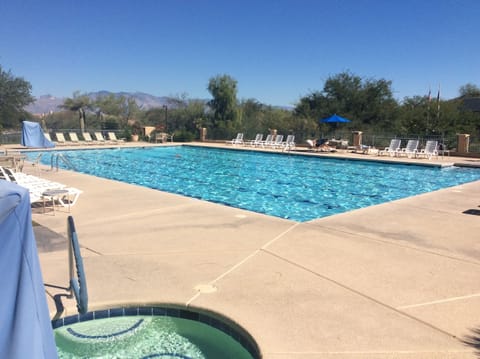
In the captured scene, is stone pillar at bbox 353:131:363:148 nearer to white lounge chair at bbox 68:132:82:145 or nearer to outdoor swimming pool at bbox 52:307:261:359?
white lounge chair at bbox 68:132:82:145

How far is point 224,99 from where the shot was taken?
3681 centimetres

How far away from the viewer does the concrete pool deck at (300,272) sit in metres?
3.10

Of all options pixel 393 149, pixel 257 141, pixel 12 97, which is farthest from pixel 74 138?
pixel 393 149

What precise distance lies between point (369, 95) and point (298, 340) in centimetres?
3592

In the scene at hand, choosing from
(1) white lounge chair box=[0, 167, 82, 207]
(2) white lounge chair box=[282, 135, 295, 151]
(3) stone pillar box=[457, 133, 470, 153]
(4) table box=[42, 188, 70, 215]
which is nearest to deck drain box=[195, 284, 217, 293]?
(1) white lounge chair box=[0, 167, 82, 207]

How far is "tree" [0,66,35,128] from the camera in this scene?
36.1 m

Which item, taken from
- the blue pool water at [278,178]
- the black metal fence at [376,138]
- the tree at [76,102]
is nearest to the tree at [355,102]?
the black metal fence at [376,138]

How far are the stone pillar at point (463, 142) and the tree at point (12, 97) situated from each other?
35862 millimetres

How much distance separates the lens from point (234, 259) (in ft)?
15.6

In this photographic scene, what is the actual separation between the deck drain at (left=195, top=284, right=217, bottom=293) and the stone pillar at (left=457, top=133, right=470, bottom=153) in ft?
64.9

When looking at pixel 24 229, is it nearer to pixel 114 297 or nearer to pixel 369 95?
pixel 114 297

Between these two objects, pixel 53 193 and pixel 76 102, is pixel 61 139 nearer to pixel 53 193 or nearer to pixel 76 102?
pixel 53 193

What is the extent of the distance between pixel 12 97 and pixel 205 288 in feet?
130

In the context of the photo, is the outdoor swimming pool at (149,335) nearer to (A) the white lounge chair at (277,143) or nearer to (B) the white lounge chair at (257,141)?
(A) the white lounge chair at (277,143)
